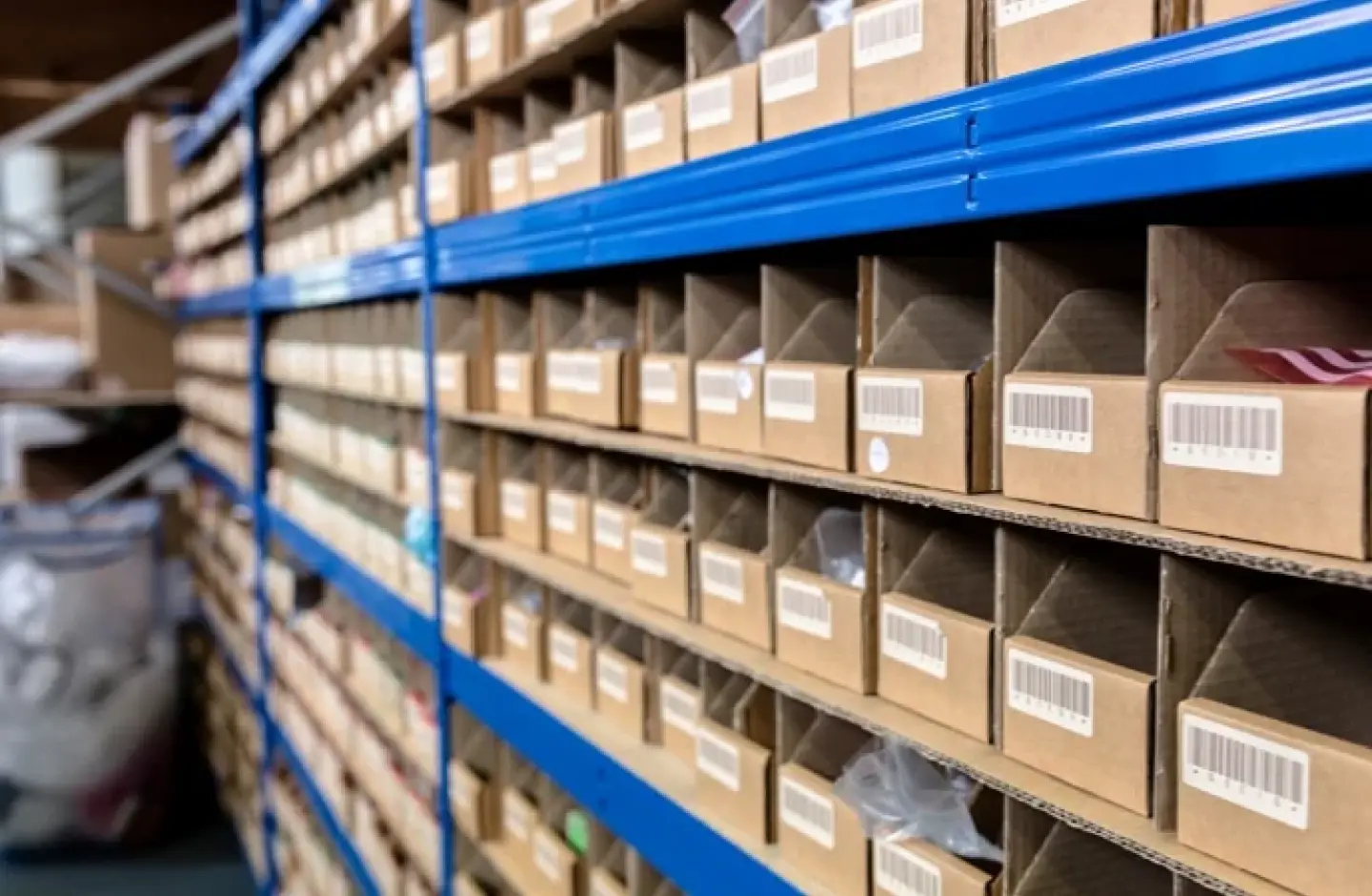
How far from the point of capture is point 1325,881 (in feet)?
2.83

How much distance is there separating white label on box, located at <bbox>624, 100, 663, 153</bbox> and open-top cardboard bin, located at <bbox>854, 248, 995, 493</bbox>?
442 millimetres

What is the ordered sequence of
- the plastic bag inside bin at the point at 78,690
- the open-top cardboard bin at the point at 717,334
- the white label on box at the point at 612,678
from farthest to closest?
1. the plastic bag inside bin at the point at 78,690
2. the white label on box at the point at 612,678
3. the open-top cardboard bin at the point at 717,334

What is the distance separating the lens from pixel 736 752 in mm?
1557

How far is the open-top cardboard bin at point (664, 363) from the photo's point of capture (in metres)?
1.71

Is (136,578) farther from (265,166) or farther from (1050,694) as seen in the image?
(1050,694)

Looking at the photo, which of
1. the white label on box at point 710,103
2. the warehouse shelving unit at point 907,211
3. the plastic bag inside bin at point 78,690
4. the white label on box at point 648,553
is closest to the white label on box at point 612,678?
the warehouse shelving unit at point 907,211

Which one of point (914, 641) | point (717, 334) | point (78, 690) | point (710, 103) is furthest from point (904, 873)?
point (78, 690)

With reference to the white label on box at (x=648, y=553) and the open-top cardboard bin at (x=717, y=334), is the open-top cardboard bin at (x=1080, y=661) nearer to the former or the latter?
the open-top cardboard bin at (x=717, y=334)

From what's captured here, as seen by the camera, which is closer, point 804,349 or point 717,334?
point 804,349

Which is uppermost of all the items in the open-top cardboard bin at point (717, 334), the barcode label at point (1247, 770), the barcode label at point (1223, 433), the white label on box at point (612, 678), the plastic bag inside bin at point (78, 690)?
the open-top cardboard bin at point (717, 334)

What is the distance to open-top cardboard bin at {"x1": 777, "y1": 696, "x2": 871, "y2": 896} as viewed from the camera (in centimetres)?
135

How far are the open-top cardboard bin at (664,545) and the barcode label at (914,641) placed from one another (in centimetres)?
43

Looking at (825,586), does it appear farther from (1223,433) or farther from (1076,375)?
(1223,433)

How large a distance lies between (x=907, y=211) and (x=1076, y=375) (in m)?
0.21
